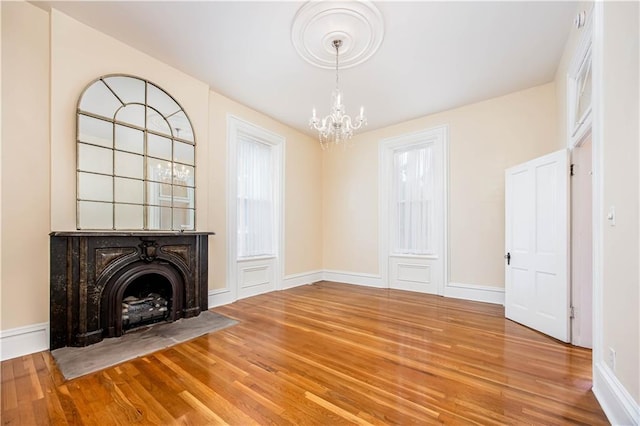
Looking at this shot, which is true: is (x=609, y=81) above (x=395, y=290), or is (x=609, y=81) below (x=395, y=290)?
above

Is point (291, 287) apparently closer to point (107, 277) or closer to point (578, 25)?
point (107, 277)

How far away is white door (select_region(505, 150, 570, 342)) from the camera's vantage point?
3010 mm

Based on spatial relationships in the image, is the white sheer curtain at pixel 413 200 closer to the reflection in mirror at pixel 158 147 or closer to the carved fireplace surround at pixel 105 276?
the carved fireplace surround at pixel 105 276

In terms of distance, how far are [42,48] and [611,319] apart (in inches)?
203

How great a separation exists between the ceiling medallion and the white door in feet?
7.94

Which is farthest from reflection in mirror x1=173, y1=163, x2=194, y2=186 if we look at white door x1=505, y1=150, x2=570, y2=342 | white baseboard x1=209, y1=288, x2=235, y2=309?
white door x1=505, y1=150, x2=570, y2=342

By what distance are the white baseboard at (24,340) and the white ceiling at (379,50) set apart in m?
3.04

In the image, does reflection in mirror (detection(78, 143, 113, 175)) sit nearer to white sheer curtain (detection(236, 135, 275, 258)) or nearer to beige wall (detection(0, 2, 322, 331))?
beige wall (detection(0, 2, 322, 331))

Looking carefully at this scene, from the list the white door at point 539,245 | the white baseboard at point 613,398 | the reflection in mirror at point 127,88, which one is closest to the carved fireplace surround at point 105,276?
the reflection in mirror at point 127,88

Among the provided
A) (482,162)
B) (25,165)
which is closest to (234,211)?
(25,165)

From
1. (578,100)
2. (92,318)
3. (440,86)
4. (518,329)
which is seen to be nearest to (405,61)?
(440,86)

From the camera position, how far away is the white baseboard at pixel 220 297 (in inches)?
162

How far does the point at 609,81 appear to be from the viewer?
185 centimetres

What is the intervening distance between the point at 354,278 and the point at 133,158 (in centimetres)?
441
